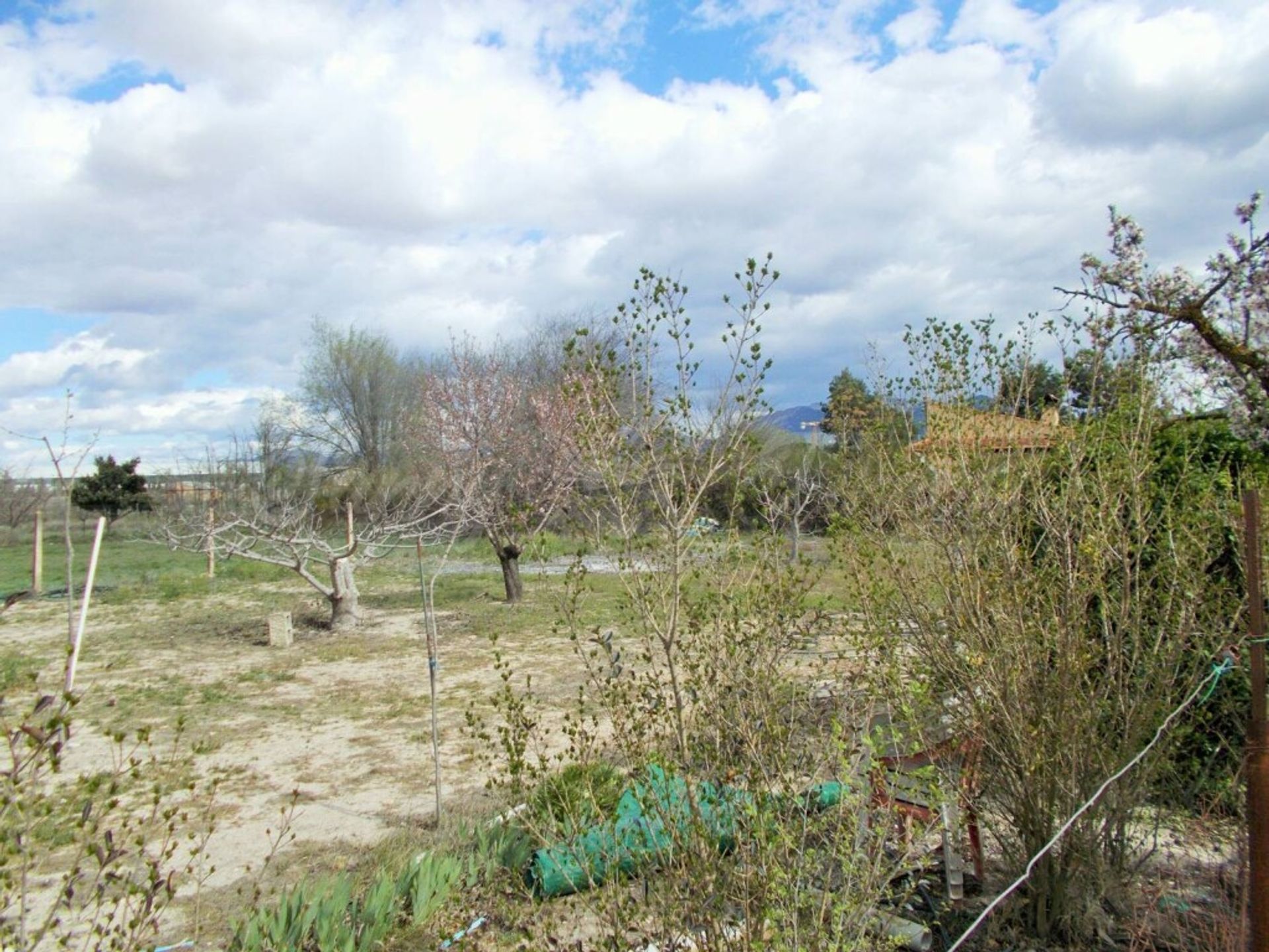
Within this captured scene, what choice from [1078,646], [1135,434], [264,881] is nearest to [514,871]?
[264,881]

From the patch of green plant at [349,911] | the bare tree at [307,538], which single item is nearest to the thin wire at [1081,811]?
the patch of green plant at [349,911]

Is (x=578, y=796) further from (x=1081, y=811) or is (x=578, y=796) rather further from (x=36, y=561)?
(x=36, y=561)

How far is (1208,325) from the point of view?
5.47 m

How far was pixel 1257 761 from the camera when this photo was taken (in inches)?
76.1

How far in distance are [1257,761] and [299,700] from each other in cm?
863

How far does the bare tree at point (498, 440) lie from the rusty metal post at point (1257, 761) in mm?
12010

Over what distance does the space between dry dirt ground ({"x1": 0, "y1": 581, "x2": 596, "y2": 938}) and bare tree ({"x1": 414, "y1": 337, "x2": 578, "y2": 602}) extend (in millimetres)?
1624

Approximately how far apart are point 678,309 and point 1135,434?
6.91ft

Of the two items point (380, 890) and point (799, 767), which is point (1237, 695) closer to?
point (799, 767)

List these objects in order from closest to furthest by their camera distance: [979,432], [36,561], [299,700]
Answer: [979,432] < [36,561] < [299,700]

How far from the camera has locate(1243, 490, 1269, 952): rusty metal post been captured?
1.92 meters

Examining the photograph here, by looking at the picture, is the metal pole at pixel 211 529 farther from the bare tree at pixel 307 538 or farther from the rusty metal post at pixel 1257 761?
the rusty metal post at pixel 1257 761

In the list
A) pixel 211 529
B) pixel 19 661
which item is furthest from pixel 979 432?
pixel 19 661

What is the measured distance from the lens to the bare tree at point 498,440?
47.8 ft
